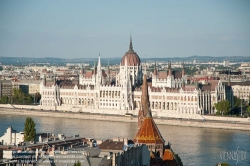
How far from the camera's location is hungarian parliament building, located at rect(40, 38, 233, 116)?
51.7m

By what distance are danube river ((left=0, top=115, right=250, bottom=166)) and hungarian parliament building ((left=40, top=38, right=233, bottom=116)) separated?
643cm

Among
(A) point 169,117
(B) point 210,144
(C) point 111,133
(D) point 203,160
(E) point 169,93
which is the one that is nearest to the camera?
(D) point 203,160

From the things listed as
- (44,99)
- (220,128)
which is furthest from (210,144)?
(44,99)

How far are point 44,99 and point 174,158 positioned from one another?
3996 cm

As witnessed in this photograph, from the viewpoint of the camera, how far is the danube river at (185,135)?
95.8 feet

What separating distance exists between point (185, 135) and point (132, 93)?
57.1 ft

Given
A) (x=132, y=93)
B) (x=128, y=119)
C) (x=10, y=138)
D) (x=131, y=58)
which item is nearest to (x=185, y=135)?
(x=128, y=119)

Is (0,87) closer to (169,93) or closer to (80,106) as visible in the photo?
(80,106)

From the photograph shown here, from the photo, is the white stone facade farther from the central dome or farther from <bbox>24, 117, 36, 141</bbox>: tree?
the central dome

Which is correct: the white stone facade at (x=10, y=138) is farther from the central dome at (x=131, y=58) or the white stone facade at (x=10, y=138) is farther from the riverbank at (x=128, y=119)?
the central dome at (x=131, y=58)

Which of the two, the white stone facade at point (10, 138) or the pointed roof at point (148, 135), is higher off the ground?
the pointed roof at point (148, 135)

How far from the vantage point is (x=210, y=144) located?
34125mm

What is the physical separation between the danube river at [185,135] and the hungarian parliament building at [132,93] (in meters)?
6.43

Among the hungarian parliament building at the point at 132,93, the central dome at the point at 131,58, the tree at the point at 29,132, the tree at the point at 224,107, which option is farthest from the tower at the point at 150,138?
the central dome at the point at 131,58
